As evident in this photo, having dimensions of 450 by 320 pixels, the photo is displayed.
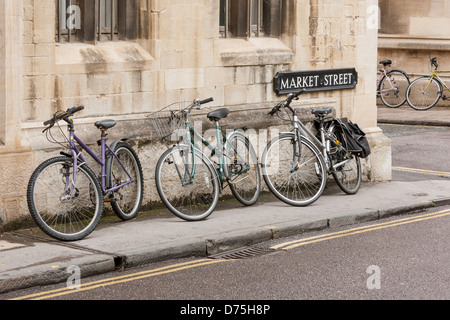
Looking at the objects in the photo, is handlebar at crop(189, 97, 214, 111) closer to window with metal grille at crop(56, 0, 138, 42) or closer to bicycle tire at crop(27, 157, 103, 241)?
window with metal grille at crop(56, 0, 138, 42)

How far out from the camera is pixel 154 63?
34.4 feet

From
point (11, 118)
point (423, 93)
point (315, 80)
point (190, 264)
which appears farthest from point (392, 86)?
point (190, 264)

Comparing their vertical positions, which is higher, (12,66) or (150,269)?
(12,66)

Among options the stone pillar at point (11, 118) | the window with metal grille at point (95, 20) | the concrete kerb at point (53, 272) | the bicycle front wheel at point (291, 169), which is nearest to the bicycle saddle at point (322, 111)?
the bicycle front wheel at point (291, 169)

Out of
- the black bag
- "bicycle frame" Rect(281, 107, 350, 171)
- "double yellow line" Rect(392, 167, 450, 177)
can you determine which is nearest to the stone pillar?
"bicycle frame" Rect(281, 107, 350, 171)

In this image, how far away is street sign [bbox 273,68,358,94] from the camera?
1191 cm

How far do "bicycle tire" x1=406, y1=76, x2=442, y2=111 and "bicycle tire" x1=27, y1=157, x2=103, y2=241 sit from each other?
46.1 feet

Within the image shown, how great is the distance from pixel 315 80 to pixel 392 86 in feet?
35.2

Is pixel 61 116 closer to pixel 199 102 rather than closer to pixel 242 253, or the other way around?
pixel 199 102

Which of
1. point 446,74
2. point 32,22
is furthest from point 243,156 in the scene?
point 446,74

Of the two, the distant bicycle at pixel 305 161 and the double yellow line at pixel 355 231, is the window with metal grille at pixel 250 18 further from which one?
the double yellow line at pixel 355 231

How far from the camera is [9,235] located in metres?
9.14
